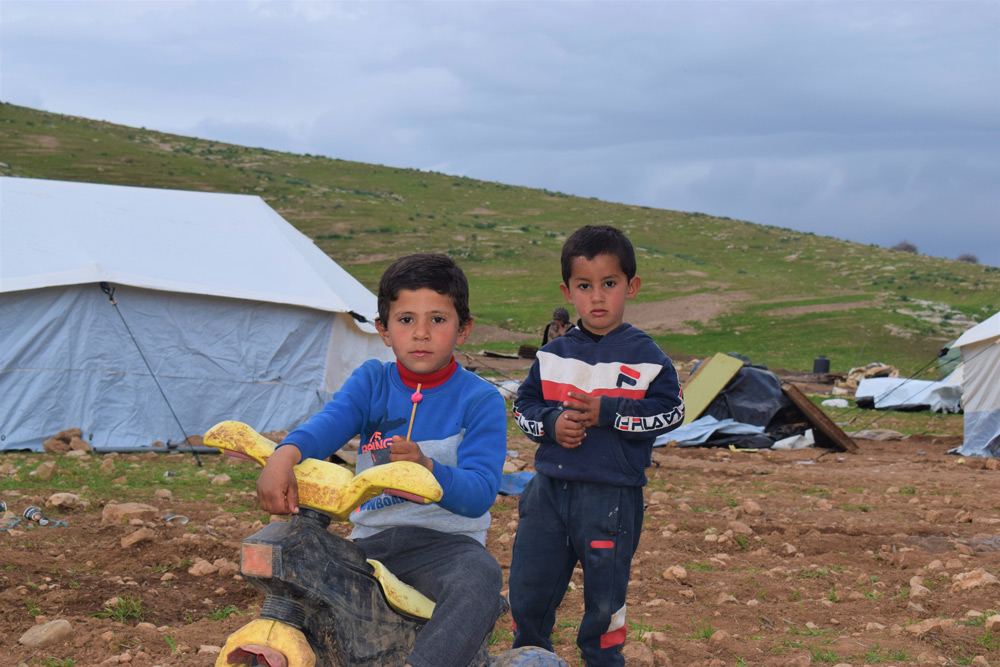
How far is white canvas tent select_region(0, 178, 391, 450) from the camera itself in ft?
27.6

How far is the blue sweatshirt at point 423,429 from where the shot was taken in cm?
225

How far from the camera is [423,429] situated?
7.77 ft

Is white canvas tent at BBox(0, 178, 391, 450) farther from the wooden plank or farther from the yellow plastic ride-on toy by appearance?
the yellow plastic ride-on toy

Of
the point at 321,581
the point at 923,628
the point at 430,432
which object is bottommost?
the point at 923,628

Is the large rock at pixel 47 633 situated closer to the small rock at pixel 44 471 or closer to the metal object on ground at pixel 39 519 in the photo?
the metal object on ground at pixel 39 519

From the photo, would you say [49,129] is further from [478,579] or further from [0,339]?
[478,579]

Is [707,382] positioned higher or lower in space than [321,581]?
lower

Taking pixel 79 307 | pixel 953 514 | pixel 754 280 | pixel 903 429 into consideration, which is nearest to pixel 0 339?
pixel 79 307

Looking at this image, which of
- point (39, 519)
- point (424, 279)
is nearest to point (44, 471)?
point (39, 519)

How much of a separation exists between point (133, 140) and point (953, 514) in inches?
2537

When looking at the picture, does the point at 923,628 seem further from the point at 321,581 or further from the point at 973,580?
the point at 321,581

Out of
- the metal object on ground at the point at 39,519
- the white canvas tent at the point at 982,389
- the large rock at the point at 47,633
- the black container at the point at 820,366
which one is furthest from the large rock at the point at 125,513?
the black container at the point at 820,366

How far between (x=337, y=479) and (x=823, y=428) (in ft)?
31.6

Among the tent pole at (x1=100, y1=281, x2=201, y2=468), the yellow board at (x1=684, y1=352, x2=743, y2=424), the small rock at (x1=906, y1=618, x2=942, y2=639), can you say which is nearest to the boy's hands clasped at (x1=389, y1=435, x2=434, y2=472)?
the small rock at (x1=906, y1=618, x2=942, y2=639)
